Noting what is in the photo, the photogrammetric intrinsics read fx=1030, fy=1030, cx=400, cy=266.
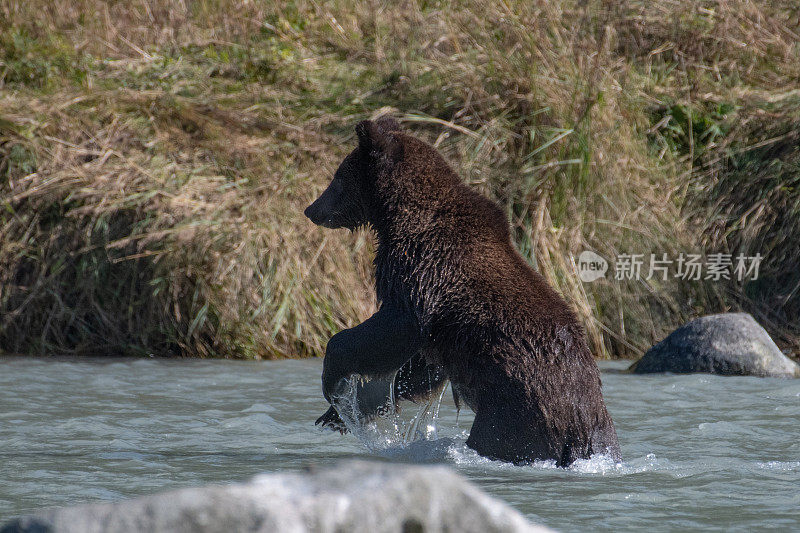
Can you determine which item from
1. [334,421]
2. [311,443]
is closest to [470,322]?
[334,421]

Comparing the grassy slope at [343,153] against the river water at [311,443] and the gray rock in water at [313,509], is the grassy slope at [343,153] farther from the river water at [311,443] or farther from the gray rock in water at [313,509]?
the gray rock in water at [313,509]

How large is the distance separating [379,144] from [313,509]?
356cm

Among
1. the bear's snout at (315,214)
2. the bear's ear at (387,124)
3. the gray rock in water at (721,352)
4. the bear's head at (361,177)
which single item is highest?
the bear's ear at (387,124)

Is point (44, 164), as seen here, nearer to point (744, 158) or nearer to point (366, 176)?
point (366, 176)

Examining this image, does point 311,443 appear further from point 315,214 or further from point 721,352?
point 721,352

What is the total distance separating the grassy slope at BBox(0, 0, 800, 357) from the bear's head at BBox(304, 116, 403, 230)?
8.50 feet

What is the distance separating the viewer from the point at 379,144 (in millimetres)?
5320

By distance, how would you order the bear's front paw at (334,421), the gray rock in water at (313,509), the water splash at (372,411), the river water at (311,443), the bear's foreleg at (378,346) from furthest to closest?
1. the bear's front paw at (334,421)
2. the water splash at (372,411)
3. the bear's foreleg at (378,346)
4. the river water at (311,443)
5. the gray rock in water at (313,509)

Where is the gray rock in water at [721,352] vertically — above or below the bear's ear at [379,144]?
below

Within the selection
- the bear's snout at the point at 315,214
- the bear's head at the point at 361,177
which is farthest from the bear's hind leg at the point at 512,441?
the bear's snout at the point at 315,214

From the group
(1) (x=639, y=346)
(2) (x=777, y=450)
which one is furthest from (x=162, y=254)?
(2) (x=777, y=450)

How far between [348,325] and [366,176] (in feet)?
A: 10.3

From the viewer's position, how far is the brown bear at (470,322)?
461cm

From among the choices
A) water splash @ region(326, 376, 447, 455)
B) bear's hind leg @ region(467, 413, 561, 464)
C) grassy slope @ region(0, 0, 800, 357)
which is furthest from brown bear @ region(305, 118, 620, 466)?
grassy slope @ region(0, 0, 800, 357)
